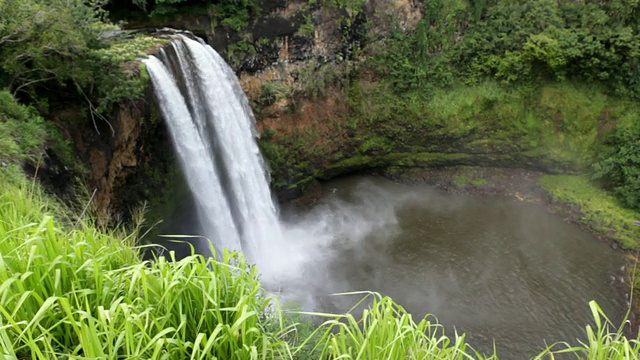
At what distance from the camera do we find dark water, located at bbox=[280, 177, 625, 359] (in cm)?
984

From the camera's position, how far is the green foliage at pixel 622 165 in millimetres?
12938

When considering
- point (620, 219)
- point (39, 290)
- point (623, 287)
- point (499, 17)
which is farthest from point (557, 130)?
point (39, 290)

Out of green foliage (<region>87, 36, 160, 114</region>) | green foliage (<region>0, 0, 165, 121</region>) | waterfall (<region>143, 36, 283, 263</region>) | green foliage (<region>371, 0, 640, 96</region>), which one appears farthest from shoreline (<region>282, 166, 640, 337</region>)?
green foliage (<region>0, 0, 165, 121</region>)

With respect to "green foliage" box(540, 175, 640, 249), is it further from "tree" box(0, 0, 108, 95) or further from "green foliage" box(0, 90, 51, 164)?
"green foliage" box(0, 90, 51, 164)

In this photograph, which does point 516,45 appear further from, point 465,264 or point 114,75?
point 114,75

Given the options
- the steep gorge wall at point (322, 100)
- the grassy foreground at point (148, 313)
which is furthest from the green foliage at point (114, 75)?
the grassy foreground at point (148, 313)

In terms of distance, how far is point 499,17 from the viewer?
1491 centimetres

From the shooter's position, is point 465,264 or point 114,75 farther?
point 465,264

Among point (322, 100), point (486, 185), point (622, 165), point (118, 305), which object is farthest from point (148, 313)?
point (622, 165)

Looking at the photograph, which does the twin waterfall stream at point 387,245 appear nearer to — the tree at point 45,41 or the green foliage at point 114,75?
the green foliage at point 114,75

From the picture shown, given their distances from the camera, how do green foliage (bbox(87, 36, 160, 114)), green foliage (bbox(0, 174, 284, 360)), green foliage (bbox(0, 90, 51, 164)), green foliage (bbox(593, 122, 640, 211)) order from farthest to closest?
green foliage (bbox(593, 122, 640, 211)), green foliage (bbox(87, 36, 160, 114)), green foliage (bbox(0, 90, 51, 164)), green foliage (bbox(0, 174, 284, 360))

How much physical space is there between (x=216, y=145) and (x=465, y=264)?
25.8ft

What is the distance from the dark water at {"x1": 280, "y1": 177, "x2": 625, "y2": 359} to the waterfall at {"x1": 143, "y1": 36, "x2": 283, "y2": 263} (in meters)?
1.84

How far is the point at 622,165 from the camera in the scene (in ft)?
44.1
